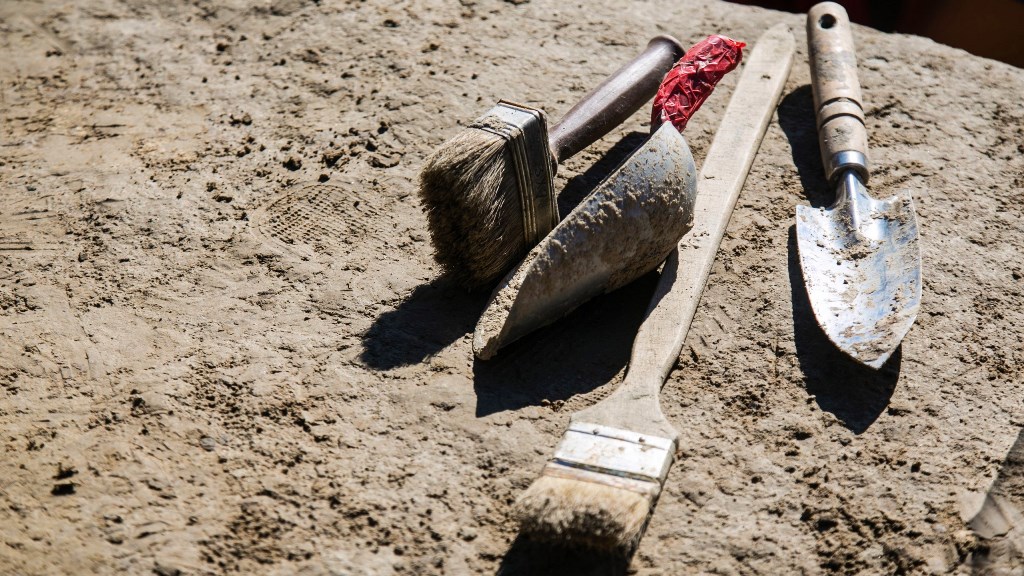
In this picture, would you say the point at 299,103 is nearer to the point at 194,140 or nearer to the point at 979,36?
the point at 194,140

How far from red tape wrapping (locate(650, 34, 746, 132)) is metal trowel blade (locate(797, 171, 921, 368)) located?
1.90ft

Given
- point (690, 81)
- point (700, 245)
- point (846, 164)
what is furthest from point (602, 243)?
point (846, 164)

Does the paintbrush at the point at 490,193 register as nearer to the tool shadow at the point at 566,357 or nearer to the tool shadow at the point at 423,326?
the tool shadow at the point at 423,326

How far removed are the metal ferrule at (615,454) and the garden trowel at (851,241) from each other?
80 centimetres

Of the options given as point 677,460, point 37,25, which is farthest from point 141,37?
point 677,460

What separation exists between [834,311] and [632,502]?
1125 millimetres

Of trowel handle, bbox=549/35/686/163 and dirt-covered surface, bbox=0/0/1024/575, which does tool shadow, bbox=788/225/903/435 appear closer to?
dirt-covered surface, bbox=0/0/1024/575

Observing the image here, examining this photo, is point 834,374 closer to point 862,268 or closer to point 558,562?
point 862,268

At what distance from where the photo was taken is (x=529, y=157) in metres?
2.79

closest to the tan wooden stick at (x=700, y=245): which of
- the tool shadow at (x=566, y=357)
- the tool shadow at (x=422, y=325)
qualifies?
the tool shadow at (x=566, y=357)

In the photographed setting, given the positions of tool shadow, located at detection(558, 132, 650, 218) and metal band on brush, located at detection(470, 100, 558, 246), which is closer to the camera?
metal band on brush, located at detection(470, 100, 558, 246)

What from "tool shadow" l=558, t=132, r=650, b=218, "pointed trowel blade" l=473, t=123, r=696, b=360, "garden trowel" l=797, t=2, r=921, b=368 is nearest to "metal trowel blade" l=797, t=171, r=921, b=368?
"garden trowel" l=797, t=2, r=921, b=368

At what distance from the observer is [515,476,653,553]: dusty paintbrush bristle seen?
6.75 feet

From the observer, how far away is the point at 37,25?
4.42 m
